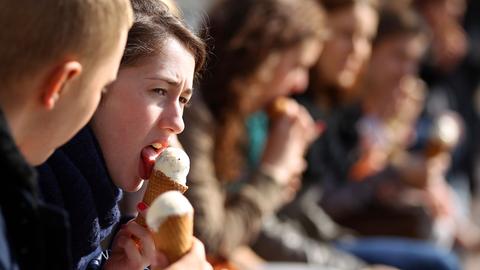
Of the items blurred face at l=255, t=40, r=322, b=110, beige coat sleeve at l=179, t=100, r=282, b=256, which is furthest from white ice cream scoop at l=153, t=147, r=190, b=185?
blurred face at l=255, t=40, r=322, b=110

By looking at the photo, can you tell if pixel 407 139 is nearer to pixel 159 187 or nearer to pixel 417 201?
pixel 417 201

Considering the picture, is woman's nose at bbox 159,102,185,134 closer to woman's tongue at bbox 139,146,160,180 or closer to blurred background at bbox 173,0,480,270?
woman's tongue at bbox 139,146,160,180

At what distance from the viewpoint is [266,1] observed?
299 centimetres

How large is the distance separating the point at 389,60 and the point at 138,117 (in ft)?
9.53

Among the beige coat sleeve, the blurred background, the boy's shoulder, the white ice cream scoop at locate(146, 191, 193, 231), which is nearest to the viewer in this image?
the boy's shoulder

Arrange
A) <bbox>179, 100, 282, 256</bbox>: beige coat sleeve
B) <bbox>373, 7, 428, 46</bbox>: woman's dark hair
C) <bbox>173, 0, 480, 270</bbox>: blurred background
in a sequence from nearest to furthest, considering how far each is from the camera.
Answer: <bbox>179, 100, 282, 256</bbox>: beige coat sleeve < <bbox>173, 0, 480, 270</bbox>: blurred background < <bbox>373, 7, 428, 46</bbox>: woman's dark hair

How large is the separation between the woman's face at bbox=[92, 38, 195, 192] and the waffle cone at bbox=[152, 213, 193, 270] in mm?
170

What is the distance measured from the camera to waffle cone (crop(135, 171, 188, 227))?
146 centimetres

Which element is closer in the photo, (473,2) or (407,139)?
(407,139)

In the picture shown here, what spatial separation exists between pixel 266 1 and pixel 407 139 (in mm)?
1675

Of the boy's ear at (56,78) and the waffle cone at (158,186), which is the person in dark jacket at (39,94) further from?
the waffle cone at (158,186)

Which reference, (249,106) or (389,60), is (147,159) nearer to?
(249,106)

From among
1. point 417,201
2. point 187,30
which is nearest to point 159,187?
point 187,30

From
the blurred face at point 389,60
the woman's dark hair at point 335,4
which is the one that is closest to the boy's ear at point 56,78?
the woman's dark hair at point 335,4
